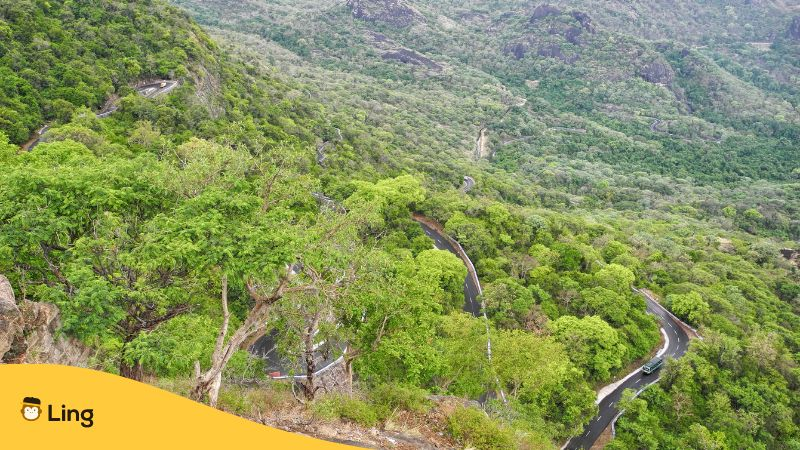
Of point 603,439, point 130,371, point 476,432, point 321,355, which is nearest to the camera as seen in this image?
point 476,432

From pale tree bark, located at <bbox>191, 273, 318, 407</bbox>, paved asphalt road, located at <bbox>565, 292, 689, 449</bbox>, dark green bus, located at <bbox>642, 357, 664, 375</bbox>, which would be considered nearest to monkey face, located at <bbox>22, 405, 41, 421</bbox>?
pale tree bark, located at <bbox>191, 273, 318, 407</bbox>

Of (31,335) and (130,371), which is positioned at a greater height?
(31,335)

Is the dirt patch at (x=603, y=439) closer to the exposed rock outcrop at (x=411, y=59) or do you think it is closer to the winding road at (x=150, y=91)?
the winding road at (x=150, y=91)

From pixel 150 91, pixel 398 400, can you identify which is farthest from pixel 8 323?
pixel 150 91

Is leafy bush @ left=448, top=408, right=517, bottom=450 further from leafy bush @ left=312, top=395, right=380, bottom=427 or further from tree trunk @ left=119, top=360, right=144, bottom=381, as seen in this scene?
tree trunk @ left=119, top=360, right=144, bottom=381

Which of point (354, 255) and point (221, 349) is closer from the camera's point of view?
point (221, 349)

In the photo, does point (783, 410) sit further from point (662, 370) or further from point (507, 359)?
point (507, 359)

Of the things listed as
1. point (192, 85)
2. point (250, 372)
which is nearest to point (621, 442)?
point (250, 372)

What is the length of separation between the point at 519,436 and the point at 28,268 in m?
18.3

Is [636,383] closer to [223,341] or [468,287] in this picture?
[468,287]

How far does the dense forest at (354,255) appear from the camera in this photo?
1391 centimetres

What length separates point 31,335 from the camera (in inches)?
474

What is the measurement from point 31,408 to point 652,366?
5021cm

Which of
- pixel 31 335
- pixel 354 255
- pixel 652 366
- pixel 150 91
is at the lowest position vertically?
pixel 652 366
